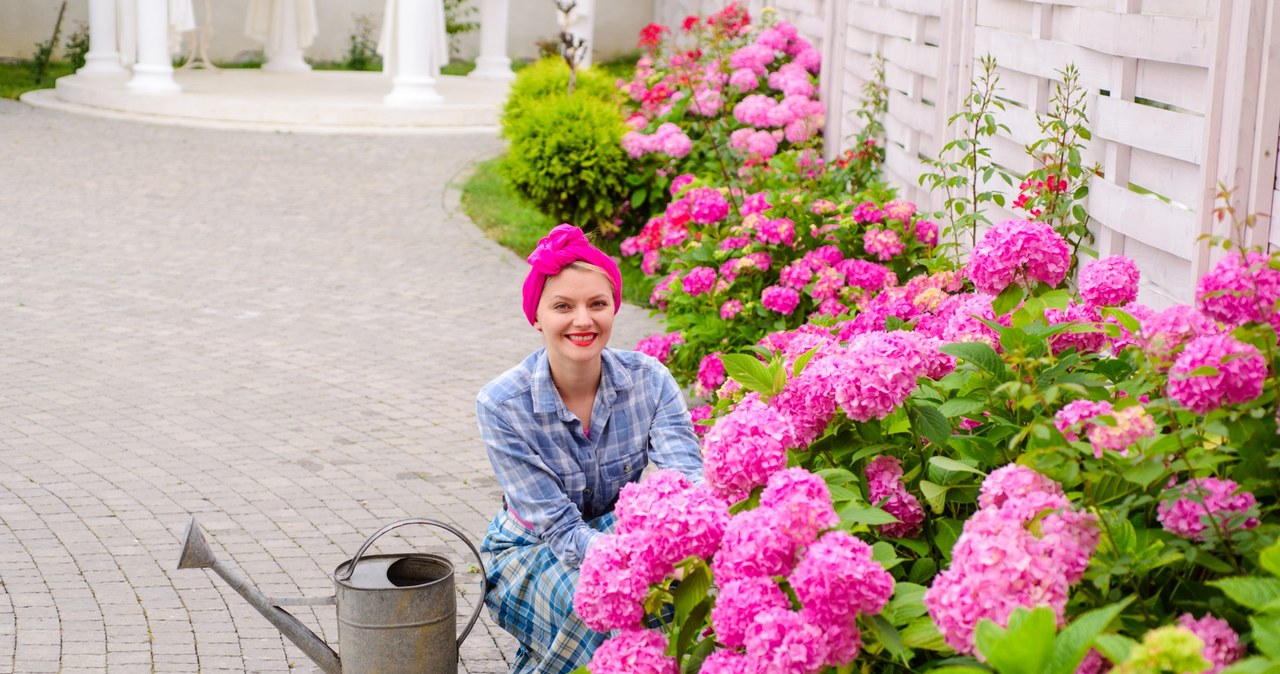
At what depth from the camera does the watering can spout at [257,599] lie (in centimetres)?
327

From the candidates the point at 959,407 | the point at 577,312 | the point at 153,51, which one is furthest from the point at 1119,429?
the point at 153,51

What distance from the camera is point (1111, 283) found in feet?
8.94

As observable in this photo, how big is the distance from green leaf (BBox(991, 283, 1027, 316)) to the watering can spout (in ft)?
5.18

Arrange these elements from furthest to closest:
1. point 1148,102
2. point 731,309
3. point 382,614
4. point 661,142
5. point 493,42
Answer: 1. point 493,42
2. point 661,142
3. point 731,309
4. point 1148,102
5. point 382,614

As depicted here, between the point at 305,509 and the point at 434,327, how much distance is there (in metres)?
3.04

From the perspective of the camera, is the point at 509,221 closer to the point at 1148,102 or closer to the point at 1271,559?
the point at 1148,102

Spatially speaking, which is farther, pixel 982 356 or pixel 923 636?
pixel 982 356

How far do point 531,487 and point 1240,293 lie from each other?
1748 millimetres

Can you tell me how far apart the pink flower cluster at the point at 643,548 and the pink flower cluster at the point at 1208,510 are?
64 cm

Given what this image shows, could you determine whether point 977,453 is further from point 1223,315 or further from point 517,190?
point 517,190

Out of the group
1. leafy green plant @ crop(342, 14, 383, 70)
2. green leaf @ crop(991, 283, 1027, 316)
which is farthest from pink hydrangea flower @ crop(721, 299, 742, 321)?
leafy green plant @ crop(342, 14, 383, 70)

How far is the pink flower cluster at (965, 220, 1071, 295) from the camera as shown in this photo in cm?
275

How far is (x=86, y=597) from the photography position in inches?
176

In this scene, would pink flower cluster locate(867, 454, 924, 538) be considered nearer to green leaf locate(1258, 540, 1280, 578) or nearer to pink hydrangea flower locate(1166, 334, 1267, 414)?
pink hydrangea flower locate(1166, 334, 1267, 414)
